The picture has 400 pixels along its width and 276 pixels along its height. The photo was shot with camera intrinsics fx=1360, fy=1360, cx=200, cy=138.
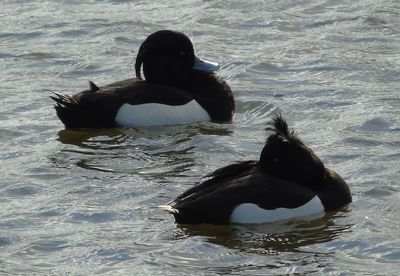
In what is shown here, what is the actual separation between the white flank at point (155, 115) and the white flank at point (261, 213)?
3.15m

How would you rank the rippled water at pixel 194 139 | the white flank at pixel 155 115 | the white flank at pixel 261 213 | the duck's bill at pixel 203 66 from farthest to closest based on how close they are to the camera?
the duck's bill at pixel 203 66 < the white flank at pixel 155 115 < the white flank at pixel 261 213 < the rippled water at pixel 194 139

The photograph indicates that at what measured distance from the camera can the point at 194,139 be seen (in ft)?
41.5

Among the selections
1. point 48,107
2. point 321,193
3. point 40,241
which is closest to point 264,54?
point 48,107

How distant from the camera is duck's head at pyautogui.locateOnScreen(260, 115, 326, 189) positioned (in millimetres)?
10180

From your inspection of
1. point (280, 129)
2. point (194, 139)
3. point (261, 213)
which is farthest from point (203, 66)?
point (261, 213)

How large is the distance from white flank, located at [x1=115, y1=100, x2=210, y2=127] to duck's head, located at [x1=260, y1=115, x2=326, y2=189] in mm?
2882

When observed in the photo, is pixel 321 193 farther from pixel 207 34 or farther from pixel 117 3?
pixel 117 3

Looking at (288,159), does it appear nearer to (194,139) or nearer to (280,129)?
(280,129)

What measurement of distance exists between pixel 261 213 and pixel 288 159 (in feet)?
1.67

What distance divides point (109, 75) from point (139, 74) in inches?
59.9

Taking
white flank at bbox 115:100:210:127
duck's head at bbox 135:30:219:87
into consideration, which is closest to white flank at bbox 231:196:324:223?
white flank at bbox 115:100:210:127

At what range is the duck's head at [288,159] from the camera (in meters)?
10.2

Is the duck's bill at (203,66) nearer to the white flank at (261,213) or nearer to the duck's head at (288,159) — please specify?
the duck's head at (288,159)

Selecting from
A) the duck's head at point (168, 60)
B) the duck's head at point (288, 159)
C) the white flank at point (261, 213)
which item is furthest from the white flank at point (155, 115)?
the white flank at point (261, 213)
